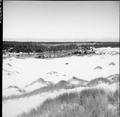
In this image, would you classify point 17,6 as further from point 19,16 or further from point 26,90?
point 26,90

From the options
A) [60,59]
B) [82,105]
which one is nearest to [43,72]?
[60,59]

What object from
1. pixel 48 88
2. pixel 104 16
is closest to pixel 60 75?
pixel 48 88

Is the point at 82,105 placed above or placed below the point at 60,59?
below

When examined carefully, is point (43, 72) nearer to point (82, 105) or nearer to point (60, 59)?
point (60, 59)

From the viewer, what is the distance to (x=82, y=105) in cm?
175

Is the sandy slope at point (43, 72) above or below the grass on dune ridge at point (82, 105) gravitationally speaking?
above

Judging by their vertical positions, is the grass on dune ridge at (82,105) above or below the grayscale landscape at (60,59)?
below

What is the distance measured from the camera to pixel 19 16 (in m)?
1.75

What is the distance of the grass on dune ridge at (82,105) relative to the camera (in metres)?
1.70

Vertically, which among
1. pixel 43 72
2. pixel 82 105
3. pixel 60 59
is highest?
pixel 60 59

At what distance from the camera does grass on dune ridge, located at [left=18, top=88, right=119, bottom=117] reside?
1.70 m

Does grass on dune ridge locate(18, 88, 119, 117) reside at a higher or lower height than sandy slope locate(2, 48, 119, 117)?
lower

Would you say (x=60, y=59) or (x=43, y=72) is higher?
(x=60, y=59)

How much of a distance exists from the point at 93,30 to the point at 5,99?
3.16 feet
